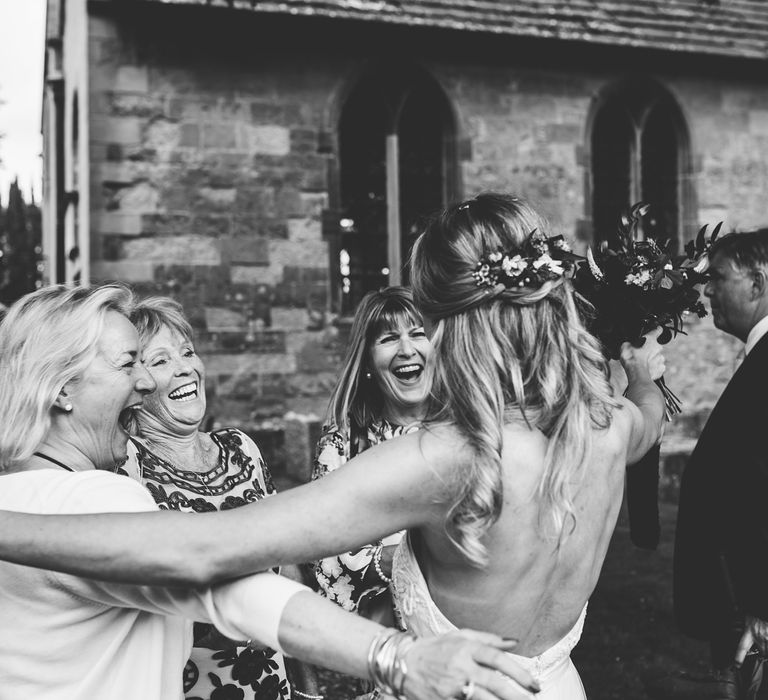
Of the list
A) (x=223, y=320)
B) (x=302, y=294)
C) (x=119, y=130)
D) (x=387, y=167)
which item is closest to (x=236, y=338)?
(x=223, y=320)

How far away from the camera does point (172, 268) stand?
8.82 m

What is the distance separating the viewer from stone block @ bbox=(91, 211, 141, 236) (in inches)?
341

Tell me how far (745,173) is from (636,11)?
8.21ft

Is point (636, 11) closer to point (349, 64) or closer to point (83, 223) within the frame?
point (349, 64)

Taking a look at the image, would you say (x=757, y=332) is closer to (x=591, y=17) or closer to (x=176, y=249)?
(x=176, y=249)

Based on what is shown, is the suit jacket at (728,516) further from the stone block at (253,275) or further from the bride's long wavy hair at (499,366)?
the stone block at (253,275)

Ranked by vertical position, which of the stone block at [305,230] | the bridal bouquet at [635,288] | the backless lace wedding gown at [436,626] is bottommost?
the backless lace wedding gown at [436,626]

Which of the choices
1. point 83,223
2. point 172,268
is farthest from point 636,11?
point 83,223

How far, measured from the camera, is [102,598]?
1.69 m

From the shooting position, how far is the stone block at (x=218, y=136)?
8.98 metres

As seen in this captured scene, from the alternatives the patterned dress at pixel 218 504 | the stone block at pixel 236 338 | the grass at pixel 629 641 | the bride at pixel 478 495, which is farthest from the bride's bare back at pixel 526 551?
the stone block at pixel 236 338

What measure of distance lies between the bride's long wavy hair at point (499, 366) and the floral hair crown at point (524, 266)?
1 cm

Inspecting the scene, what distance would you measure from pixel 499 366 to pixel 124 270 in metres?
7.51

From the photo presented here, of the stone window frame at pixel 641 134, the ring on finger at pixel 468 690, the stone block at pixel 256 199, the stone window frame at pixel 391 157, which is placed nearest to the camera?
the ring on finger at pixel 468 690
